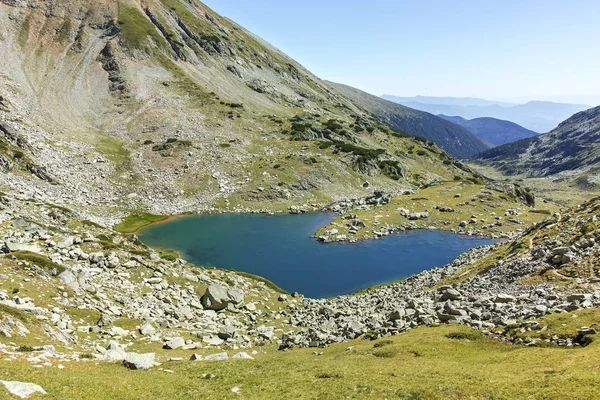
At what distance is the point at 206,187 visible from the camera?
117 metres

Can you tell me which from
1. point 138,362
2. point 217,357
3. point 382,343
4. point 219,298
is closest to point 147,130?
point 219,298

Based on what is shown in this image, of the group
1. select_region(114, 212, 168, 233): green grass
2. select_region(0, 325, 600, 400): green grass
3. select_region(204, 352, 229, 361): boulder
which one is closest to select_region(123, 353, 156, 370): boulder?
select_region(0, 325, 600, 400): green grass

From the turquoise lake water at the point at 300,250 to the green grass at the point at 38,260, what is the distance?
38.2 meters

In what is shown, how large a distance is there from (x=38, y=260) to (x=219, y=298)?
19.4 metres

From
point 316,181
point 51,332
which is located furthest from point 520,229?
point 51,332

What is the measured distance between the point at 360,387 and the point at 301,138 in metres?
139

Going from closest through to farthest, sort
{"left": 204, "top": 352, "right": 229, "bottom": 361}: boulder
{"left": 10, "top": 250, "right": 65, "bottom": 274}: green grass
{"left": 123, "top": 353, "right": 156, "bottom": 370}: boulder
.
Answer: {"left": 123, "top": 353, "right": 156, "bottom": 370}: boulder < {"left": 204, "top": 352, "right": 229, "bottom": 361}: boulder < {"left": 10, "top": 250, "right": 65, "bottom": 274}: green grass

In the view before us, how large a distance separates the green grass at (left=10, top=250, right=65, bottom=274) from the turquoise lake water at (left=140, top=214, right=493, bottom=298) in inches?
1503

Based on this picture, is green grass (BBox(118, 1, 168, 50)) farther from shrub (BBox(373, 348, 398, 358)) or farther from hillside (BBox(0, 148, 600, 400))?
shrub (BBox(373, 348, 398, 358))

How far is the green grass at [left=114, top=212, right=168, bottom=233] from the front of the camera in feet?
294

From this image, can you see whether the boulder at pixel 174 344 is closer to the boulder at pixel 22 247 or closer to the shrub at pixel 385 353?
the shrub at pixel 385 353

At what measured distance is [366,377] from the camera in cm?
2277

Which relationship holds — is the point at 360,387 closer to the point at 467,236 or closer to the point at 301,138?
the point at 467,236

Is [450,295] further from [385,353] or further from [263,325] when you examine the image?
[263,325]
